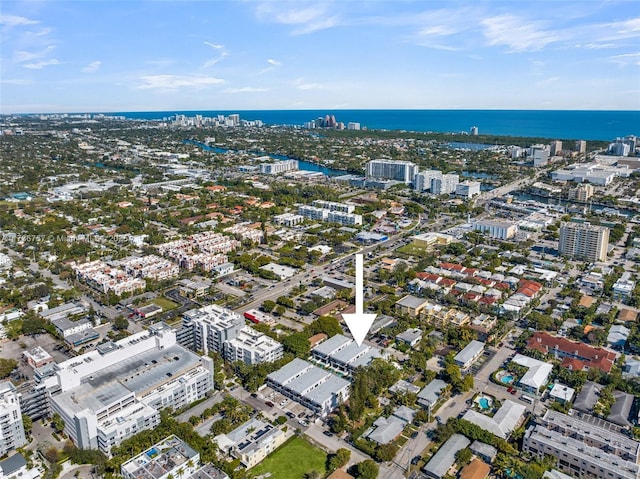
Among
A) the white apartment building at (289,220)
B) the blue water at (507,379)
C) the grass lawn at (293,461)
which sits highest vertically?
the white apartment building at (289,220)

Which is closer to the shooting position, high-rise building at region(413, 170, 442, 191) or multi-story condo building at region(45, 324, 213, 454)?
multi-story condo building at region(45, 324, 213, 454)

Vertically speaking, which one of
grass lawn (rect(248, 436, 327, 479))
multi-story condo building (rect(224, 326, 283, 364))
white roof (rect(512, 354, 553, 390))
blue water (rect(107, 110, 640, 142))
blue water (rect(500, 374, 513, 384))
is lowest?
grass lawn (rect(248, 436, 327, 479))

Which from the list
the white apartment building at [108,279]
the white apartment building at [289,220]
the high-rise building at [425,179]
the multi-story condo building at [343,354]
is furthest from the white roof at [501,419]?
the high-rise building at [425,179]

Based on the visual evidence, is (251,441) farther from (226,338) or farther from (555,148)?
(555,148)

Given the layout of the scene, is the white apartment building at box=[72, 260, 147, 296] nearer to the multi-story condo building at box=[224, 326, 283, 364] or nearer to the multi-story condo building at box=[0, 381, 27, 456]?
the multi-story condo building at box=[224, 326, 283, 364]

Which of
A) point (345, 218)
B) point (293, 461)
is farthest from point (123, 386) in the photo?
point (345, 218)

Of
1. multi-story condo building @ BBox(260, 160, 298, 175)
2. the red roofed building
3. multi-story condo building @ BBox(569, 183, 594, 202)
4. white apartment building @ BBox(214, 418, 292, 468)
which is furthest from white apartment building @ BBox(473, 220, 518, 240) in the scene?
multi-story condo building @ BBox(260, 160, 298, 175)

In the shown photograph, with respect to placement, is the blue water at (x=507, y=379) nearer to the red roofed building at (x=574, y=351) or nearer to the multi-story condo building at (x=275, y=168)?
the red roofed building at (x=574, y=351)
